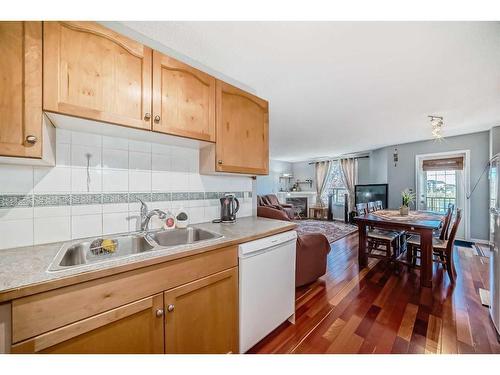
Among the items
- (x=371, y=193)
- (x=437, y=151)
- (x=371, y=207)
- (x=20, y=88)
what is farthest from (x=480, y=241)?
(x=20, y=88)

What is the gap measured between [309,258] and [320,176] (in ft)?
18.2

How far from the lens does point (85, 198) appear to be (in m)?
1.24

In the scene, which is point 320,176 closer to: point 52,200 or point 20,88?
point 52,200

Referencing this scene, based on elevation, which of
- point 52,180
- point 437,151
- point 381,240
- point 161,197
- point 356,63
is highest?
point 356,63

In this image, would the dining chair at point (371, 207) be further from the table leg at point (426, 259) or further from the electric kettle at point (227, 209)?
the electric kettle at point (227, 209)

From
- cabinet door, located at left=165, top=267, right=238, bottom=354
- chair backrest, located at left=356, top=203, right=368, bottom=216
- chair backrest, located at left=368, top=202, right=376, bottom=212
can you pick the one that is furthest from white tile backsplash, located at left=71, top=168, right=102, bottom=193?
chair backrest, located at left=368, top=202, right=376, bottom=212

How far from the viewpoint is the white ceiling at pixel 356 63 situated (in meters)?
1.32

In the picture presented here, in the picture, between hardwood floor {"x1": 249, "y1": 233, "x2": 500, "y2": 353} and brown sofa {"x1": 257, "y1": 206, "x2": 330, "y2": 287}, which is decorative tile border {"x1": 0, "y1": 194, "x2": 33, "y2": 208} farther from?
brown sofa {"x1": 257, "y1": 206, "x2": 330, "y2": 287}

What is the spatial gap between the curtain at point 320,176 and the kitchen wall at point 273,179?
1336 millimetres

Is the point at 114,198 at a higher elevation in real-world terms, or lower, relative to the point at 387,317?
higher

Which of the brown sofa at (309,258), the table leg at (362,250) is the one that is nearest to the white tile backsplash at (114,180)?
the brown sofa at (309,258)
